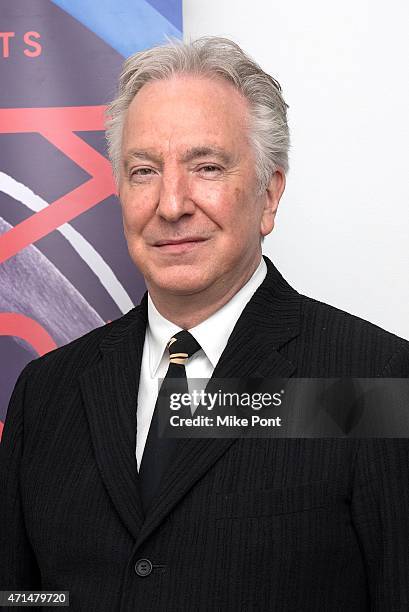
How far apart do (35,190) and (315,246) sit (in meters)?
0.62

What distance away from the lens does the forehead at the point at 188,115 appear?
140cm

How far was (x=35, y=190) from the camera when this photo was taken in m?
2.01

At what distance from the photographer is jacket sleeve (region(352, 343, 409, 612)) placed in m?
1.28

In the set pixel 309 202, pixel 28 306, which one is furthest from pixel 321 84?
pixel 28 306

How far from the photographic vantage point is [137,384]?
148 centimetres

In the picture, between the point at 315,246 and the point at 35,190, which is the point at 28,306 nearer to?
the point at 35,190

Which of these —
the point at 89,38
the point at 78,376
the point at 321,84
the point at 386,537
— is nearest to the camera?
the point at 386,537

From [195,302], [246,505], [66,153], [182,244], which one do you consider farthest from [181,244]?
[66,153]

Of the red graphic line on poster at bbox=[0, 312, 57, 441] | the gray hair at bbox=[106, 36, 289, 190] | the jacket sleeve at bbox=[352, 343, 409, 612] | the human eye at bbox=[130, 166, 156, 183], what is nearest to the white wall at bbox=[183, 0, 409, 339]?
the red graphic line on poster at bbox=[0, 312, 57, 441]

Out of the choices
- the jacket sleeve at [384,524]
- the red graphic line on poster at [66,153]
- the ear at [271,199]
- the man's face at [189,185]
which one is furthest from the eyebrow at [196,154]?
the red graphic line on poster at [66,153]

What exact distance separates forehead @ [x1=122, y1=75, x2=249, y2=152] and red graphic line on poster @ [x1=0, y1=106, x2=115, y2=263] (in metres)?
→ 0.55

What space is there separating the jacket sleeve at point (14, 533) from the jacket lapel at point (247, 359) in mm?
292

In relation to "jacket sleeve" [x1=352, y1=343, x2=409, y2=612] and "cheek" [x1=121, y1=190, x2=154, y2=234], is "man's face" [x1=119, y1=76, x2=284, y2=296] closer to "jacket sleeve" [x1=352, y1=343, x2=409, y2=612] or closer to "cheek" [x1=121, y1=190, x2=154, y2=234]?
"cheek" [x1=121, y1=190, x2=154, y2=234]

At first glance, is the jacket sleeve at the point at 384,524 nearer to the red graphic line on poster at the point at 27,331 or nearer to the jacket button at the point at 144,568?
the jacket button at the point at 144,568
